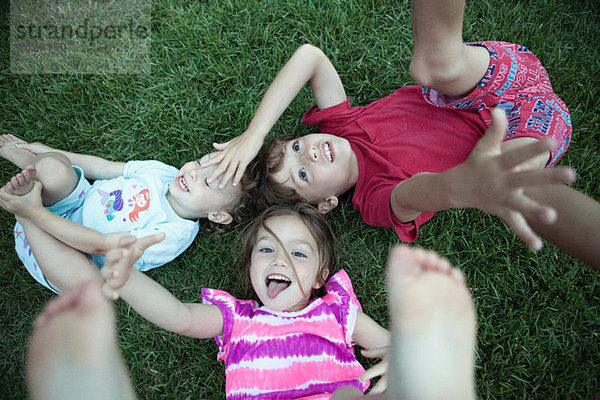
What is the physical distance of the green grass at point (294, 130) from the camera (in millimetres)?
2195

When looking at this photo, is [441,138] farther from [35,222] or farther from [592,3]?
[35,222]

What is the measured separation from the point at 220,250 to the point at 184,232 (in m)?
0.24

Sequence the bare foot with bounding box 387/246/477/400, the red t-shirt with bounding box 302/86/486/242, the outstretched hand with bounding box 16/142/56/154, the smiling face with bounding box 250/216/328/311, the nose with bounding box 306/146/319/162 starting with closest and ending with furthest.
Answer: the bare foot with bounding box 387/246/477/400 → the smiling face with bounding box 250/216/328/311 → the nose with bounding box 306/146/319/162 → the red t-shirt with bounding box 302/86/486/242 → the outstretched hand with bounding box 16/142/56/154

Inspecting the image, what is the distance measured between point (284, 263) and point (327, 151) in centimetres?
58

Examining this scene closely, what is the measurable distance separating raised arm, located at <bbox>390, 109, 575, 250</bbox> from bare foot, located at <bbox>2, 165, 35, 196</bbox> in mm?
1730

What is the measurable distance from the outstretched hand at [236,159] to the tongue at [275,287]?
0.51 meters

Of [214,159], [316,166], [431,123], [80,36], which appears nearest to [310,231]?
[316,166]

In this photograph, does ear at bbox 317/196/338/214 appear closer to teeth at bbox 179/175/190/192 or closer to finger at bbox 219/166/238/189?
finger at bbox 219/166/238/189

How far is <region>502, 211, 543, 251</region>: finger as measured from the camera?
41.1 inches

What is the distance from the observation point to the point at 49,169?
2.01 metres

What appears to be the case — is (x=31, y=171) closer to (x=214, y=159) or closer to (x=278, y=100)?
(x=214, y=159)

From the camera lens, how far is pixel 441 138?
2.15 metres

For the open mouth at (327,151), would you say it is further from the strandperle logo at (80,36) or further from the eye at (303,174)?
the strandperle logo at (80,36)

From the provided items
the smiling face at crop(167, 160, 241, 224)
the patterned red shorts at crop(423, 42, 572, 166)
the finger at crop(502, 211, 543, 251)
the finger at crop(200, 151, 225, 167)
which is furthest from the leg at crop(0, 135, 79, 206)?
the finger at crop(502, 211, 543, 251)
